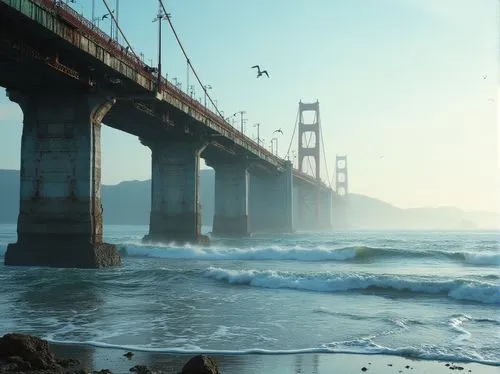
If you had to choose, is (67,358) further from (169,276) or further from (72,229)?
(72,229)

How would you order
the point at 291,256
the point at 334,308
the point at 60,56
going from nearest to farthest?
1. the point at 334,308
2. the point at 60,56
3. the point at 291,256

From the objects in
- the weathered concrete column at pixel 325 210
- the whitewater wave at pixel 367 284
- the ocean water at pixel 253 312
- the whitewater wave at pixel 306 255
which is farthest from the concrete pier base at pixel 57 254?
the weathered concrete column at pixel 325 210

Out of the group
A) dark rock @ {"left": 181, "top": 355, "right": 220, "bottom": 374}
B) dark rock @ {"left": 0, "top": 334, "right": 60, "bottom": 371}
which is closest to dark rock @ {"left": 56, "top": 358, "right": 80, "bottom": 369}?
dark rock @ {"left": 0, "top": 334, "right": 60, "bottom": 371}

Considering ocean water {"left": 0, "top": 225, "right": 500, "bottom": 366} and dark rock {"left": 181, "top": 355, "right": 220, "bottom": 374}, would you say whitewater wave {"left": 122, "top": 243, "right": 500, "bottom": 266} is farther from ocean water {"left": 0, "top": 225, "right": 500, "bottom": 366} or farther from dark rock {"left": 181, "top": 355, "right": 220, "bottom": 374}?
dark rock {"left": 181, "top": 355, "right": 220, "bottom": 374}

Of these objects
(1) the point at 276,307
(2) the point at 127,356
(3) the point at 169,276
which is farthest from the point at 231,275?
(2) the point at 127,356

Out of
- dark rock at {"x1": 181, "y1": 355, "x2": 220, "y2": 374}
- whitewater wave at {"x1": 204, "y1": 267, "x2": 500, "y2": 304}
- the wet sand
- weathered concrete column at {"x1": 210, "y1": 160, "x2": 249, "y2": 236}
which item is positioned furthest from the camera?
weathered concrete column at {"x1": 210, "y1": 160, "x2": 249, "y2": 236}
